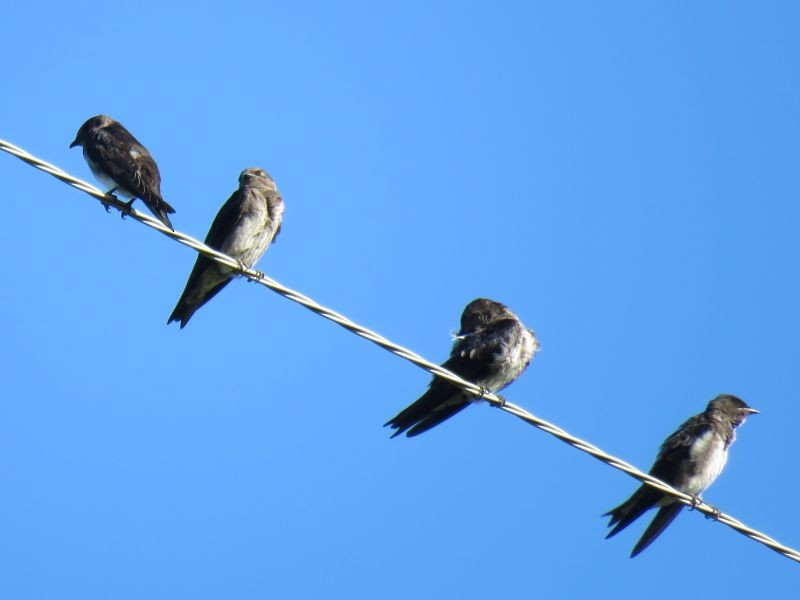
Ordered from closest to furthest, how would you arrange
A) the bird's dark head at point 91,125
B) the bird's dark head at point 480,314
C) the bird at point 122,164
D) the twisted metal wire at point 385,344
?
the twisted metal wire at point 385,344 → the bird's dark head at point 480,314 → the bird at point 122,164 → the bird's dark head at point 91,125

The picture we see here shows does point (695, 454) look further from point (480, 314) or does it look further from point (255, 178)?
point (255, 178)

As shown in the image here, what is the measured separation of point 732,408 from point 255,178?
4502 mm

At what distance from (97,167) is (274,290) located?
5.23 metres

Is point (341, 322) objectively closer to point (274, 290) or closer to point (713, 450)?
point (274, 290)

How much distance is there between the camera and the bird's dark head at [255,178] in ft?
38.2

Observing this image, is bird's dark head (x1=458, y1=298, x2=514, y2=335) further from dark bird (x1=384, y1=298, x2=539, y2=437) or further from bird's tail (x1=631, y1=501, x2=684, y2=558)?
bird's tail (x1=631, y1=501, x2=684, y2=558)

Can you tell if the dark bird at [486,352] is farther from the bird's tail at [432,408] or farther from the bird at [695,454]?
the bird at [695,454]

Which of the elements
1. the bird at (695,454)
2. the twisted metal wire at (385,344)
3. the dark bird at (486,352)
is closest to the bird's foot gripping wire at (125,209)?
the twisted metal wire at (385,344)

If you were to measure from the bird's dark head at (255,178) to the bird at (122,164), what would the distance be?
0.84m

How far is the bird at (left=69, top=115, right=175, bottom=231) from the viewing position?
34.5 feet

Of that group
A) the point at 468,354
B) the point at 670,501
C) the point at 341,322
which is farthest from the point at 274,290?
the point at 670,501

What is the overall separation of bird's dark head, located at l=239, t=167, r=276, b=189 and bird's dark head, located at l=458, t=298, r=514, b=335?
2.41 meters

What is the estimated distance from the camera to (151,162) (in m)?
11.2

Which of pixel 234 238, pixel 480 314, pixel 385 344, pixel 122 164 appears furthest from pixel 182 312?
pixel 385 344
